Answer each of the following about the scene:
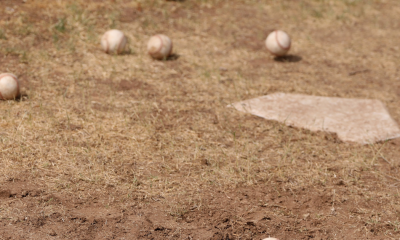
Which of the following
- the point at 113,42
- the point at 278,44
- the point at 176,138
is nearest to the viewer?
the point at 176,138

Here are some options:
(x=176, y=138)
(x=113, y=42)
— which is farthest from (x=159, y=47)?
(x=176, y=138)

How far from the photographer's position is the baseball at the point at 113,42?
23.3 feet

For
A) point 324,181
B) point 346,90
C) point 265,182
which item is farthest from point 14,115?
point 346,90

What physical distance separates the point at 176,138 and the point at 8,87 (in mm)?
2108

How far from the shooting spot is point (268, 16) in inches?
388

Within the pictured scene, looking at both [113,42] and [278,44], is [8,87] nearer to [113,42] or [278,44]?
[113,42]

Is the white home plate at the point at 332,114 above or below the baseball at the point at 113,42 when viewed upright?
below

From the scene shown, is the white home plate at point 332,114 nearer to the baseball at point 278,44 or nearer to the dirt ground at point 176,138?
the dirt ground at point 176,138

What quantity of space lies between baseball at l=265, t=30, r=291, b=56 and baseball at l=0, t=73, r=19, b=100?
4129mm

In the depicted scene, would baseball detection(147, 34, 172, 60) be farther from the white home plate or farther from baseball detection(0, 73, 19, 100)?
baseball detection(0, 73, 19, 100)

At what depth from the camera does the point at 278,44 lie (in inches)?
299

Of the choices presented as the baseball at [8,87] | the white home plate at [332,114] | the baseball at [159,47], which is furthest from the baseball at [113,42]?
the white home plate at [332,114]

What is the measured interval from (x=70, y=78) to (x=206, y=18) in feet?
12.4

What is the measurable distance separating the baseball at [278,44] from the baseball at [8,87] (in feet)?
13.5
